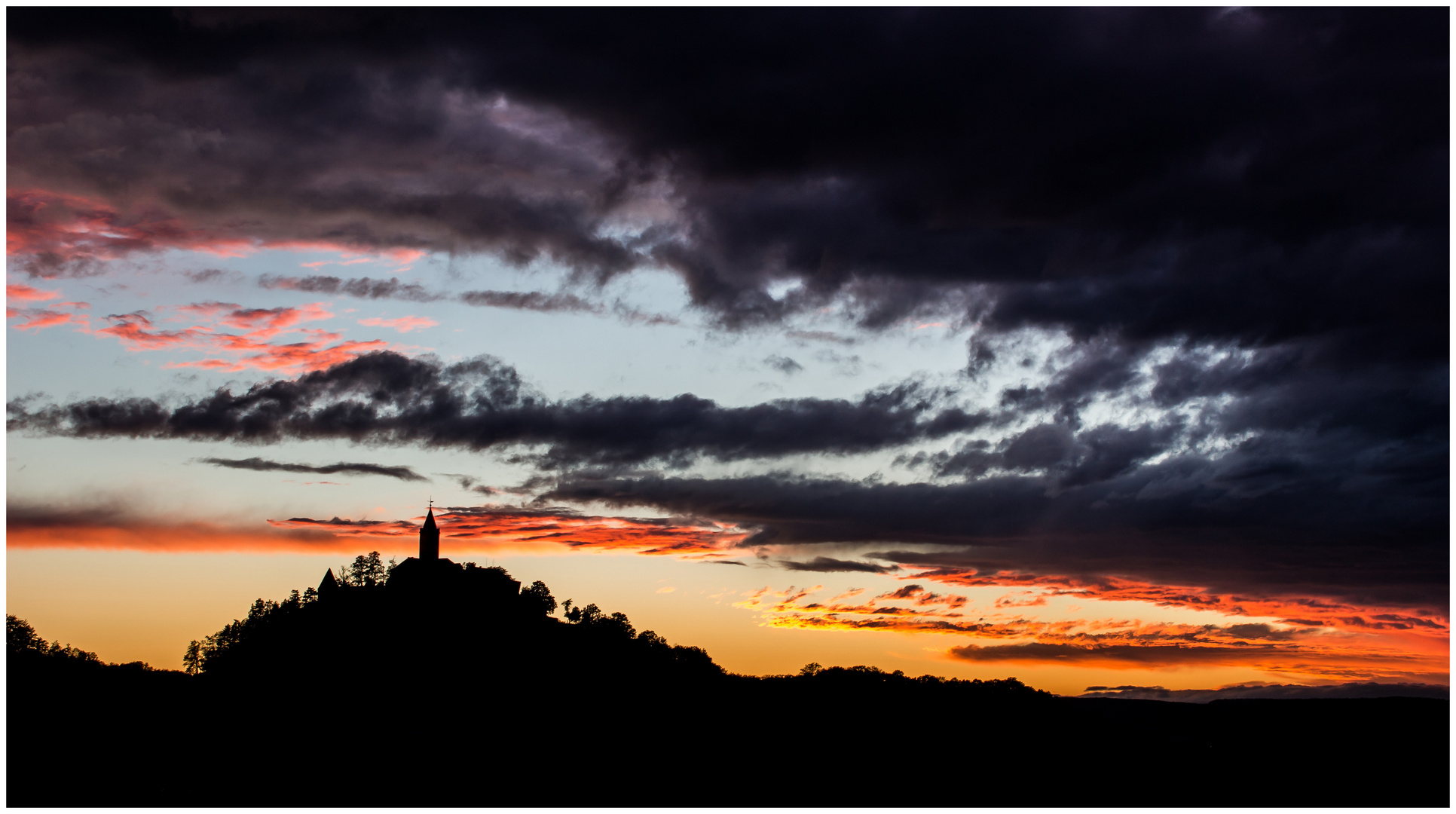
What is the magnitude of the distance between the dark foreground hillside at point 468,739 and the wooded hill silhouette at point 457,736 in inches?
17.7

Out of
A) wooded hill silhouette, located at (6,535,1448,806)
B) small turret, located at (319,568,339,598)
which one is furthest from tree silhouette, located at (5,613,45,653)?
small turret, located at (319,568,339,598)

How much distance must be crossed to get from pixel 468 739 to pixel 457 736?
9.24ft

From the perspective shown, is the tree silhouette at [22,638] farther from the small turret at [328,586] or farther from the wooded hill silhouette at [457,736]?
the small turret at [328,586]

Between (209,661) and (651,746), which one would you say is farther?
(209,661)

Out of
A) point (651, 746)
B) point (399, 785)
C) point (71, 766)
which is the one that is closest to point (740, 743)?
point (651, 746)

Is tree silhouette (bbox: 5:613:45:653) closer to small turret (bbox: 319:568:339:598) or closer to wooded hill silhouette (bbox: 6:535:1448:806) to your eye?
wooded hill silhouette (bbox: 6:535:1448:806)

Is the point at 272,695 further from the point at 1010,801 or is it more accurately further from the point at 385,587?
the point at 1010,801

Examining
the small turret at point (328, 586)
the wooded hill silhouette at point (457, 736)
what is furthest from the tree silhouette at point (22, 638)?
the small turret at point (328, 586)

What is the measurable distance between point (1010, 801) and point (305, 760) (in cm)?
10744

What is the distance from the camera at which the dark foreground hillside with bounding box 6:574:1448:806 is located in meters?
110

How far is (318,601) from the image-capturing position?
7549 inches

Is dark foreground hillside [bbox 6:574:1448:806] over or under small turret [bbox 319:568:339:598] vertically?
under

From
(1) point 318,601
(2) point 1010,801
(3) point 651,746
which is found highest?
(1) point 318,601

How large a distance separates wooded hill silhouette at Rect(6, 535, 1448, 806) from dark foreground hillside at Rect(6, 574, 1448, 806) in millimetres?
448
